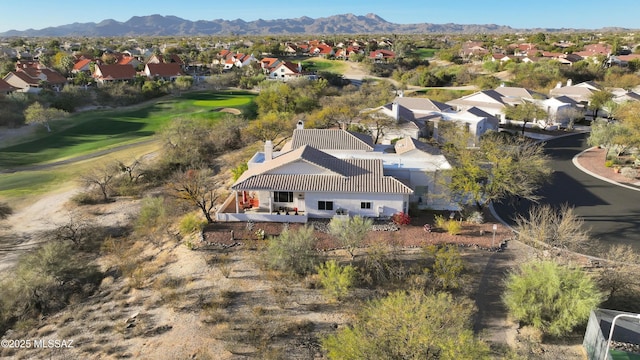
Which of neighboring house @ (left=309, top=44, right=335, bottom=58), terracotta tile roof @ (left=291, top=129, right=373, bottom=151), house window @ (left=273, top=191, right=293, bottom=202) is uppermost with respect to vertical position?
neighboring house @ (left=309, top=44, right=335, bottom=58)

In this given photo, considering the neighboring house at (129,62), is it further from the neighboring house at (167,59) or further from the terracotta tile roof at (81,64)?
the terracotta tile roof at (81,64)

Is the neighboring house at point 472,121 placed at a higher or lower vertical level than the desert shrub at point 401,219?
higher

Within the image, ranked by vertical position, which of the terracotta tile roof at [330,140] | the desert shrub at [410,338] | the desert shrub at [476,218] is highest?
the terracotta tile roof at [330,140]

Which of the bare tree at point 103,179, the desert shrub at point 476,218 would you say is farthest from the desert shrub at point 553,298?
the bare tree at point 103,179

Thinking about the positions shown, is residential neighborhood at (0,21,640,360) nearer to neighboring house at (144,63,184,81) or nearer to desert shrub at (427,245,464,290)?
desert shrub at (427,245,464,290)

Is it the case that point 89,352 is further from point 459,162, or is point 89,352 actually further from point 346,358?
point 459,162

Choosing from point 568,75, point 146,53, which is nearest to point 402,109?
point 568,75

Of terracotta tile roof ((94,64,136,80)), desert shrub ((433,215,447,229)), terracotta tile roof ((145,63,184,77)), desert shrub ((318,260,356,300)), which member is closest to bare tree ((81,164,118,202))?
desert shrub ((318,260,356,300))
